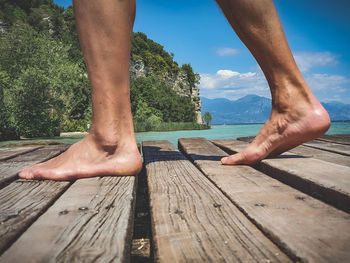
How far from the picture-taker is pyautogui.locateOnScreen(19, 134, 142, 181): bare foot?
1.17 m

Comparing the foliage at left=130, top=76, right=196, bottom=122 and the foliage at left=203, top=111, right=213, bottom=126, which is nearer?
the foliage at left=130, top=76, right=196, bottom=122

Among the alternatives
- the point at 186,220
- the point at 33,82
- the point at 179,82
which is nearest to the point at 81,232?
the point at 186,220

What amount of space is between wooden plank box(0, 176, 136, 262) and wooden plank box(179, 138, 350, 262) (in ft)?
1.05

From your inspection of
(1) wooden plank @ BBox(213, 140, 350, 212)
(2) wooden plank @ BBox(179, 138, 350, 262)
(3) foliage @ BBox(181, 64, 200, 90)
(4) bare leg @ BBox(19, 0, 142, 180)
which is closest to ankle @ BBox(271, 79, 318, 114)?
(1) wooden plank @ BBox(213, 140, 350, 212)

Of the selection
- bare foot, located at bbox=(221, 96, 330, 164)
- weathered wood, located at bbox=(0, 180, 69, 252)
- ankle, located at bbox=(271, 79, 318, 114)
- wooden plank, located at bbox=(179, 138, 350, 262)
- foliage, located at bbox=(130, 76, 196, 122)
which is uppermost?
foliage, located at bbox=(130, 76, 196, 122)

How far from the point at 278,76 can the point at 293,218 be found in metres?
0.87

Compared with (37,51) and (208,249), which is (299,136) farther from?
(37,51)

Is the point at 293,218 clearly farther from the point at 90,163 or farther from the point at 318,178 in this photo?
the point at 90,163

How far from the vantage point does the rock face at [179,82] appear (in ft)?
127

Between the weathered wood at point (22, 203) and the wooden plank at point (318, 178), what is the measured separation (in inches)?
34.2

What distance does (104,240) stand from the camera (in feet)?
1.81

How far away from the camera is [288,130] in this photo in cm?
133

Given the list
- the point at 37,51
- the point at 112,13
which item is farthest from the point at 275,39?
the point at 37,51

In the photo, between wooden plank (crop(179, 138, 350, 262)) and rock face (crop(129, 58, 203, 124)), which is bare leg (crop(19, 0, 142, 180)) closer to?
wooden plank (crop(179, 138, 350, 262))
